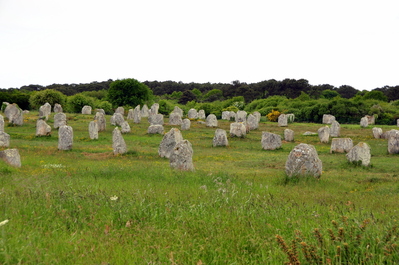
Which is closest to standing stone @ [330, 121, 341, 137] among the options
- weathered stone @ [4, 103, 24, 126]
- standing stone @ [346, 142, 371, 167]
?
standing stone @ [346, 142, 371, 167]

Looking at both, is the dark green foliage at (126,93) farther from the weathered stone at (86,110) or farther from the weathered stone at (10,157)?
the weathered stone at (10,157)

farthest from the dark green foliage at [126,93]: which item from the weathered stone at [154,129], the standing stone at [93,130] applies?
the standing stone at [93,130]

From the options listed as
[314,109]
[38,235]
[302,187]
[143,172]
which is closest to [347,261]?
[38,235]

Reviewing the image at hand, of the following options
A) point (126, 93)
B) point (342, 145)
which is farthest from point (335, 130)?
point (126, 93)

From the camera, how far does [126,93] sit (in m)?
76.2

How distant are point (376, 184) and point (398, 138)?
14717mm

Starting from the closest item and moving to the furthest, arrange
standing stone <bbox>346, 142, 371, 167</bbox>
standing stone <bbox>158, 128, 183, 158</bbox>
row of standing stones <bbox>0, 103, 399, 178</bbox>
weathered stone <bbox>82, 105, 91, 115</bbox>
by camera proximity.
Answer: row of standing stones <bbox>0, 103, 399, 178</bbox>
standing stone <bbox>346, 142, 371, 167</bbox>
standing stone <bbox>158, 128, 183, 158</bbox>
weathered stone <bbox>82, 105, 91, 115</bbox>

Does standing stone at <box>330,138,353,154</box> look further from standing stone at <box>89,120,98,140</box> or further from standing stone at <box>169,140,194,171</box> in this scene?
standing stone at <box>89,120,98,140</box>

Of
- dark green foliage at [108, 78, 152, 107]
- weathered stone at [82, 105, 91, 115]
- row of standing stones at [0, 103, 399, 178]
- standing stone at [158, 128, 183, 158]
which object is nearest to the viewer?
row of standing stones at [0, 103, 399, 178]

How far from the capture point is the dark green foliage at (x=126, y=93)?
75375 mm

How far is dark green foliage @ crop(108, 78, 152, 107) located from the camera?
75.4m

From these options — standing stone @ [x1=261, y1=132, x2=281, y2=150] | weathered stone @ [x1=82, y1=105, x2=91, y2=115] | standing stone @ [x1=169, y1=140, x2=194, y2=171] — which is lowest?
standing stone @ [x1=261, y1=132, x2=281, y2=150]

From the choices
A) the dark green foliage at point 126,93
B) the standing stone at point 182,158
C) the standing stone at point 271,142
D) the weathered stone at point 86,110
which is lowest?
the standing stone at point 271,142

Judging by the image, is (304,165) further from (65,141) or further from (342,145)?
(65,141)
